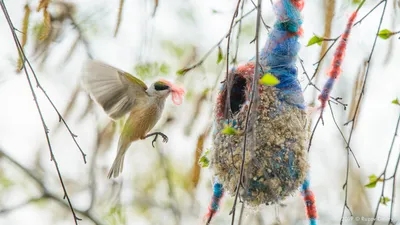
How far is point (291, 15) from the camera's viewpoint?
2590 millimetres

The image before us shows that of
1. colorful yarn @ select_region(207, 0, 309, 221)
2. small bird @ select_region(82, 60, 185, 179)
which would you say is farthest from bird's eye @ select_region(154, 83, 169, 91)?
colorful yarn @ select_region(207, 0, 309, 221)

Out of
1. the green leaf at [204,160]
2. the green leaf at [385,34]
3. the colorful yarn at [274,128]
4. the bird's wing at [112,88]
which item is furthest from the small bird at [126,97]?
the green leaf at [385,34]

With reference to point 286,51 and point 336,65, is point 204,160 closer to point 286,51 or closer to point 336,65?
point 286,51

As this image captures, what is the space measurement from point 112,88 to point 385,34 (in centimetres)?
122

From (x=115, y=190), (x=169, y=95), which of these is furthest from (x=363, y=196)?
(x=169, y=95)

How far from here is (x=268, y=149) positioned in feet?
7.98

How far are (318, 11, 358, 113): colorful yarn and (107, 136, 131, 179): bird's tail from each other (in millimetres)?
1234

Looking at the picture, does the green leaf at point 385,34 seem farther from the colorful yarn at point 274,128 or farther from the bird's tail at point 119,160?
the bird's tail at point 119,160

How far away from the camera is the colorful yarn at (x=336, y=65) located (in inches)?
91.6

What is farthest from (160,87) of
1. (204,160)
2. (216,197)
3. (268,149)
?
(268,149)

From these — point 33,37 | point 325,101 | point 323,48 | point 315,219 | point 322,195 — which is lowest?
point 315,219

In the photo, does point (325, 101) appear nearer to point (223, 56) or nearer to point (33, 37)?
point (223, 56)

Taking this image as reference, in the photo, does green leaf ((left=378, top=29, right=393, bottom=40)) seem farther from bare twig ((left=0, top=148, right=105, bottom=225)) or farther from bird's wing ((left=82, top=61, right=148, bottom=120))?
bare twig ((left=0, top=148, right=105, bottom=225))

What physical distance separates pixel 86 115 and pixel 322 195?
3.48 m
